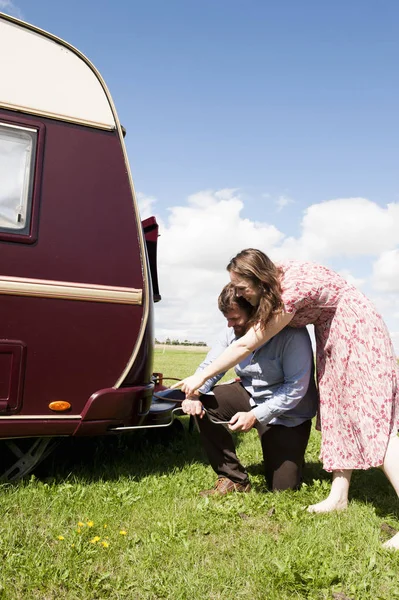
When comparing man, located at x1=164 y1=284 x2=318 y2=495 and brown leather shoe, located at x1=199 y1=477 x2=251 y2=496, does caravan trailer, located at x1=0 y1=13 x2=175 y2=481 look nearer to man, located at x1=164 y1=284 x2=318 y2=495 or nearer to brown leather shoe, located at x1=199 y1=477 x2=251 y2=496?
man, located at x1=164 y1=284 x2=318 y2=495

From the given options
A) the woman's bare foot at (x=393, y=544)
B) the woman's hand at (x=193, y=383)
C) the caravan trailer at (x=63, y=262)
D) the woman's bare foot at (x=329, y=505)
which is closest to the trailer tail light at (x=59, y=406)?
the caravan trailer at (x=63, y=262)

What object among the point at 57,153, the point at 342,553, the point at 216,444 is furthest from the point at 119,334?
the point at 342,553

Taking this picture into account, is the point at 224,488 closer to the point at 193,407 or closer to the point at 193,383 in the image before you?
the point at 193,407

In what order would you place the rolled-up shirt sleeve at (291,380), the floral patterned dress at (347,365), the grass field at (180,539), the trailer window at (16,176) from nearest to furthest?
the grass field at (180,539)
the floral patterned dress at (347,365)
the trailer window at (16,176)
the rolled-up shirt sleeve at (291,380)

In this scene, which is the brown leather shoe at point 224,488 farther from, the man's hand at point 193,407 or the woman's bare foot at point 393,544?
the woman's bare foot at point 393,544

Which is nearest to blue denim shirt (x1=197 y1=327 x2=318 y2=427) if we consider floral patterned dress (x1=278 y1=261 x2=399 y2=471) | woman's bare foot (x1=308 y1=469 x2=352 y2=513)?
floral patterned dress (x1=278 y1=261 x2=399 y2=471)

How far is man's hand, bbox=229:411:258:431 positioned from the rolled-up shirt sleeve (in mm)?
46

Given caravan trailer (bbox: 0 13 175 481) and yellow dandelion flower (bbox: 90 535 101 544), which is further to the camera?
caravan trailer (bbox: 0 13 175 481)

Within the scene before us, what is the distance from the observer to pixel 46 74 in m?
4.08

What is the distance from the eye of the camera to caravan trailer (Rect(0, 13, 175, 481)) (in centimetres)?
370

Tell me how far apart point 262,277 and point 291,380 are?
92 centimetres

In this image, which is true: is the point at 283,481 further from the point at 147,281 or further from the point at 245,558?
the point at 147,281

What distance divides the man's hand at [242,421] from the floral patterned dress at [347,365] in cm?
47

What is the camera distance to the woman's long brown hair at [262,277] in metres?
3.42
